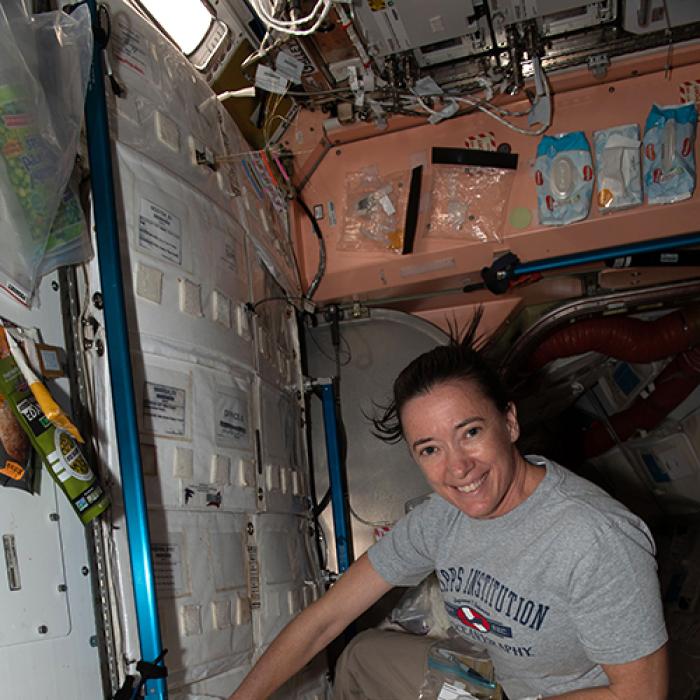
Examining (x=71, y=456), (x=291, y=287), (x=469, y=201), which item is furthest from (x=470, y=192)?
(x=71, y=456)

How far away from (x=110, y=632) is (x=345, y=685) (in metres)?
1.13

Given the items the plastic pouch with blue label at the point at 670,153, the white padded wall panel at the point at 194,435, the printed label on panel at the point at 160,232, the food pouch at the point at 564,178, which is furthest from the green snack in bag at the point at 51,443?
the plastic pouch with blue label at the point at 670,153

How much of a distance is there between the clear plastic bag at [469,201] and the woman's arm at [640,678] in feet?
7.11

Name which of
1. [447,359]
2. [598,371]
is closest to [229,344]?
[447,359]

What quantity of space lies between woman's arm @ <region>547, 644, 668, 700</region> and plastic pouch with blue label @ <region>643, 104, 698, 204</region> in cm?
221

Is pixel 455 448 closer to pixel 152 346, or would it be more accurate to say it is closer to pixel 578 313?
pixel 152 346

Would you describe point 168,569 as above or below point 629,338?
below

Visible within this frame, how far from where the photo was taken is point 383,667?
2367 millimetres

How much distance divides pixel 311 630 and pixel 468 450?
79cm

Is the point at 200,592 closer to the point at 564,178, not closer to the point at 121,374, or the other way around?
the point at 121,374

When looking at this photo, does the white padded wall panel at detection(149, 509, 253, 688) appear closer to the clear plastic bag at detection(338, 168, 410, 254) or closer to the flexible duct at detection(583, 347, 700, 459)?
the clear plastic bag at detection(338, 168, 410, 254)

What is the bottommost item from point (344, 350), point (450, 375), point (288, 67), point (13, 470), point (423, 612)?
point (423, 612)

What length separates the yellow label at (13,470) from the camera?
4.66 feet

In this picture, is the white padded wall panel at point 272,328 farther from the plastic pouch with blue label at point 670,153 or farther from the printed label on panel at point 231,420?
the plastic pouch with blue label at point 670,153
